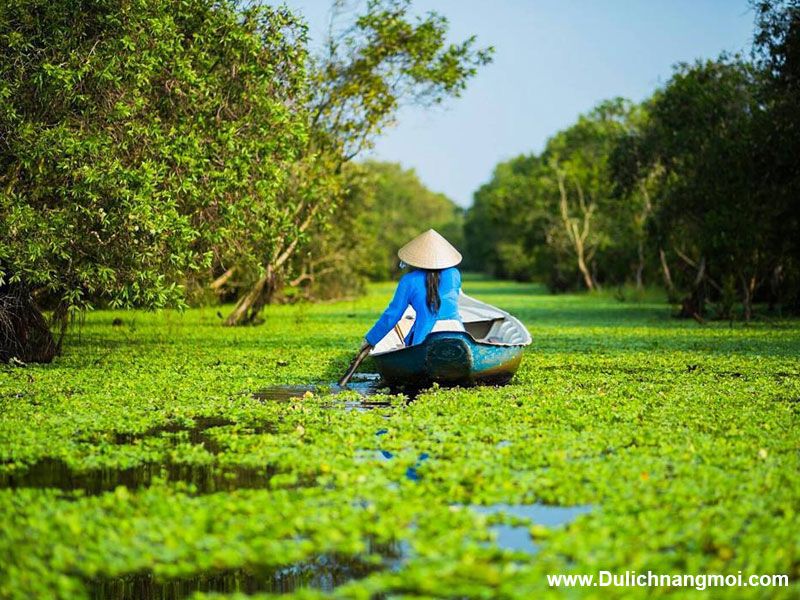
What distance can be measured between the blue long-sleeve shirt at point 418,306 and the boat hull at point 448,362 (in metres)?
0.38

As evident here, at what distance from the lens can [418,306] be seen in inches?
483

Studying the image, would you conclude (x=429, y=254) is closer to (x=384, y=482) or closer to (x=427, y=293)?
(x=427, y=293)

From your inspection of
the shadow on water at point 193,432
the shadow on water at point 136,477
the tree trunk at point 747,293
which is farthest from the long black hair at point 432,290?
the tree trunk at point 747,293

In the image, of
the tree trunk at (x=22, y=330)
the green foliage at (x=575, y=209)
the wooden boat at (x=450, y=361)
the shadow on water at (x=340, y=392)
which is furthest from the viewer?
the green foliage at (x=575, y=209)

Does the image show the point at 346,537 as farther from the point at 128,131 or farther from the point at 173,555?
the point at 128,131

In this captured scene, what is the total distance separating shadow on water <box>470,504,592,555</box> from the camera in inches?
221

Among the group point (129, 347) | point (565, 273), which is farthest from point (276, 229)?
point (565, 273)

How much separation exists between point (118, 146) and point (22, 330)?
10.4ft

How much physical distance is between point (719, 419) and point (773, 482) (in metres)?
2.72

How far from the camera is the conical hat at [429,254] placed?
12.2 metres

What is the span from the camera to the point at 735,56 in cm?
2692

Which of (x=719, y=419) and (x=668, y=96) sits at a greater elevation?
(x=668, y=96)

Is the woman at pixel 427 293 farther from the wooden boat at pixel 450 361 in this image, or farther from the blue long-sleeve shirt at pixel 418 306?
the wooden boat at pixel 450 361

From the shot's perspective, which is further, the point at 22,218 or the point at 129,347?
the point at 129,347
